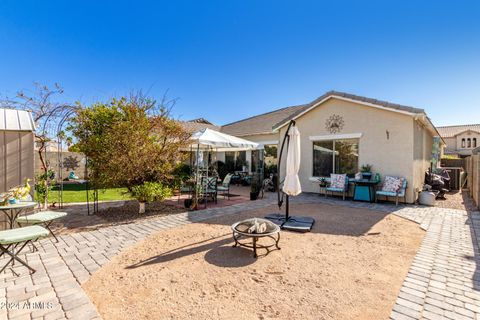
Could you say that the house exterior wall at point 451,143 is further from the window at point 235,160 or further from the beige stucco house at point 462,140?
the window at point 235,160

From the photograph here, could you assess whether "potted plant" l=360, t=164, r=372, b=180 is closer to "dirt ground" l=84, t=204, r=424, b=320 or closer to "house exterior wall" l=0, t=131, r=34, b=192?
"dirt ground" l=84, t=204, r=424, b=320

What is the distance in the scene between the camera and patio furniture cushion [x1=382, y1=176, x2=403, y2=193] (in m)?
9.37

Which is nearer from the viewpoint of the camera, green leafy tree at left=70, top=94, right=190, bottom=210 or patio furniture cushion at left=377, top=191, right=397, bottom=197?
green leafy tree at left=70, top=94, right=190, bottom=210

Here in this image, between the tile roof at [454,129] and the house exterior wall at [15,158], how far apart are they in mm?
55896

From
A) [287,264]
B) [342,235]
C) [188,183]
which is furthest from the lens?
[188,183]

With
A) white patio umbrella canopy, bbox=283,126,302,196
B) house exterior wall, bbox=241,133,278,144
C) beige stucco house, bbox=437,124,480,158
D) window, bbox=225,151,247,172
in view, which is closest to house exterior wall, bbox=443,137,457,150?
beige stucco house, bbox=437,124,480,158

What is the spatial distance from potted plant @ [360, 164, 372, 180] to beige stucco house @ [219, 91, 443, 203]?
184mm

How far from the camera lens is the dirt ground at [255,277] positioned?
9.29ft

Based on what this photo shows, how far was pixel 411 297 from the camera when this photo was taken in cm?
308

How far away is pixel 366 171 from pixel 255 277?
875 centimetres

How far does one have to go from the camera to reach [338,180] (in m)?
10.8

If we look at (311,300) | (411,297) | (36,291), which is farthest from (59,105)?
(411,297)

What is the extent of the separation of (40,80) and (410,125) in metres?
14.4

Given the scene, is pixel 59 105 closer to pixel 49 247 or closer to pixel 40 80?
pixel 40 80
